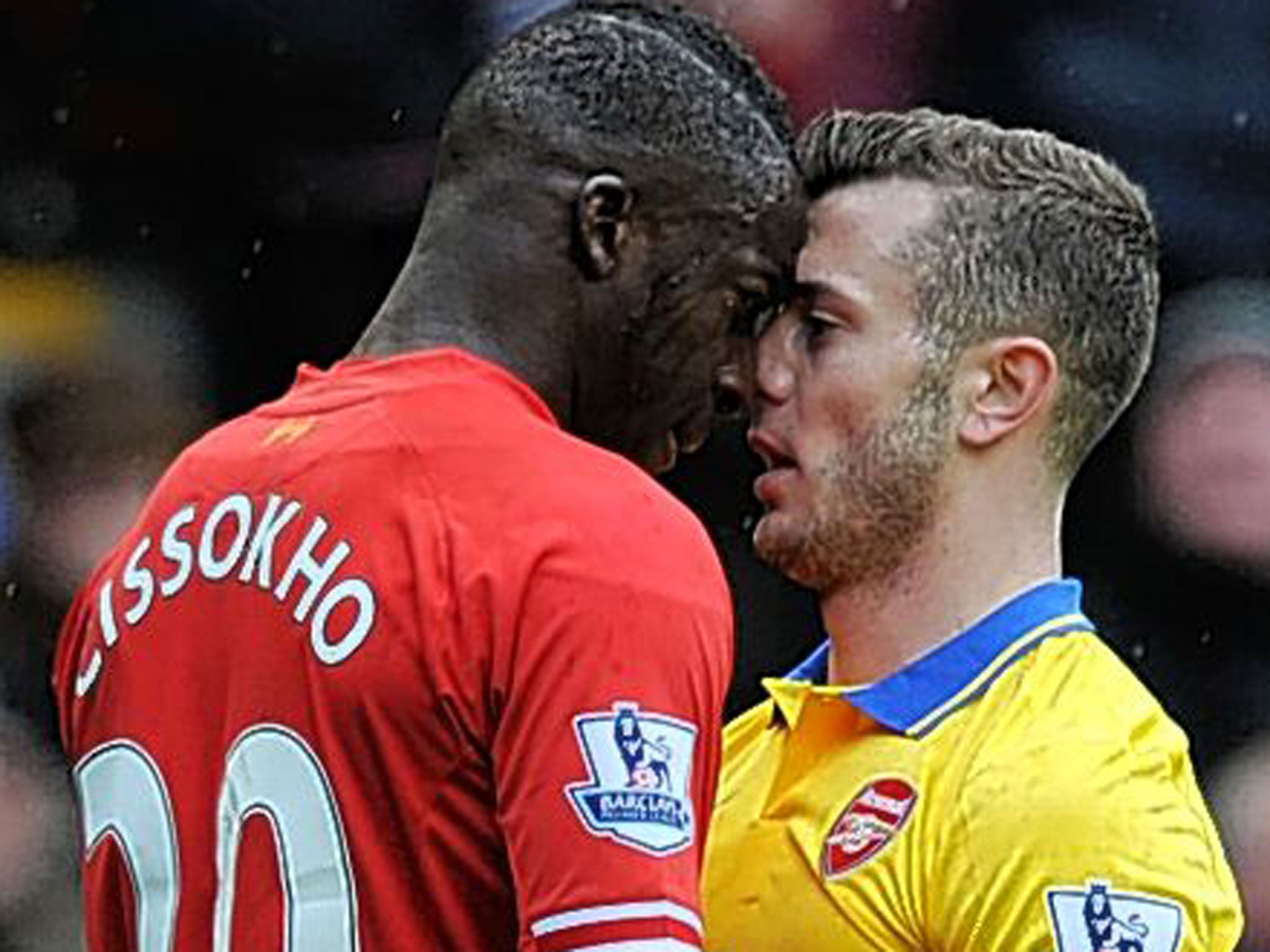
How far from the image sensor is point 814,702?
10.3 feet

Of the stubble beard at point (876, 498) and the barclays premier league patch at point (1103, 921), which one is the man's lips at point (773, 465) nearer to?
the stubble beard at point (876, 498)

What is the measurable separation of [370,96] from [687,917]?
10.2 ft

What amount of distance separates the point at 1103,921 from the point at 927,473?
19.3 inches

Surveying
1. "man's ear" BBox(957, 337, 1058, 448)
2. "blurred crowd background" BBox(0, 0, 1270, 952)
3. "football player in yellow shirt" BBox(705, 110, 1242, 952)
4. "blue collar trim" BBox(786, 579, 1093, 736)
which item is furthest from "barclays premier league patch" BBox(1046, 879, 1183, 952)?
"blurred crowd background" BBox(0, 0, 1270, 952)

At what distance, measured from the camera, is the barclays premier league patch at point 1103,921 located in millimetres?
2811

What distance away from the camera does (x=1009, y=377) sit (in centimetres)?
310

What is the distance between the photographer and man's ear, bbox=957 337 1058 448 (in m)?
3.09

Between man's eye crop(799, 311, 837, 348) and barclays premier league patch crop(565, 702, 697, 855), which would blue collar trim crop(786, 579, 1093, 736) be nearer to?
man's eye crop(799, 311, 837, 348)

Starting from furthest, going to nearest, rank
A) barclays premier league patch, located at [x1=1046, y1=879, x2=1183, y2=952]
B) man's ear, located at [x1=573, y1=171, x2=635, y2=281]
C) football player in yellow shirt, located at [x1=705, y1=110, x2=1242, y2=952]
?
football player in yellow shirt, located at [x1=705, y1=110, x2=1242, y2=952], barclays premier league patch, located at [x1=1046, y1=879, x2=1183, y2=952], man's ear, located at [x1=573, y1=171, x2=635, y2=281]

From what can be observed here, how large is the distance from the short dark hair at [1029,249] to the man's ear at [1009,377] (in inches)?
0.5

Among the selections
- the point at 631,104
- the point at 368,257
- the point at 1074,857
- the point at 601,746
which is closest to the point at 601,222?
the point at 631,104

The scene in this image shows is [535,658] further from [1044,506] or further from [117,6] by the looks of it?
[117,6]

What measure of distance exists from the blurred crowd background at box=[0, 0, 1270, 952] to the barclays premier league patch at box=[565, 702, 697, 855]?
2.83 m

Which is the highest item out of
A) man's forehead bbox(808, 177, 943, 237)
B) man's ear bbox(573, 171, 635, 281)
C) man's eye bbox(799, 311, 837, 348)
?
man's ear bbox(573, 171, 635, 281)
